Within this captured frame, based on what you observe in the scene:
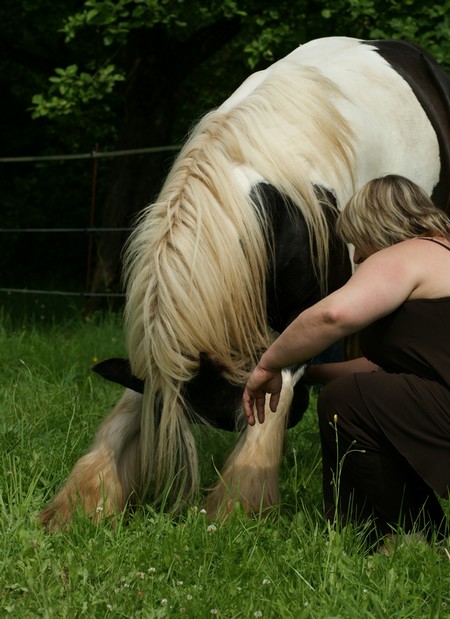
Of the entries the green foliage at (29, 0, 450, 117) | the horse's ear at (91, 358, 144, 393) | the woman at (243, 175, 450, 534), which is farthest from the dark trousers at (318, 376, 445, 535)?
the green foliage at (29, 0, 450, 117)

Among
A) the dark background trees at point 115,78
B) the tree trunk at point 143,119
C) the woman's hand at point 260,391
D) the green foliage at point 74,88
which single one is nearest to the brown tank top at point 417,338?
the woman's hand at point 260,391

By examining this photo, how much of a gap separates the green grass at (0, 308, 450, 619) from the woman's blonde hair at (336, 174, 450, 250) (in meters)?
0.95

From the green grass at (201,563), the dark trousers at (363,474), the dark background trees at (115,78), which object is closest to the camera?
the green grass at (201,563)

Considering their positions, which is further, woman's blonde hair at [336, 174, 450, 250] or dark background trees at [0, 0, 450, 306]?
dark background trees at [0, 0, 450, 306]

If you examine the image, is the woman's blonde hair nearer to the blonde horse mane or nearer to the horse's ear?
the blonde horse mane

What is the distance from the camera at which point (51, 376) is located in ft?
19.1

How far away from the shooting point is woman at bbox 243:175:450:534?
3176mm

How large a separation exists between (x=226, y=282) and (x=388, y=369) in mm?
619

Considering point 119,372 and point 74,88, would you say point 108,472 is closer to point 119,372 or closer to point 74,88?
point 119,372

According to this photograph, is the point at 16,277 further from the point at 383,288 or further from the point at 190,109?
the point at 383,288

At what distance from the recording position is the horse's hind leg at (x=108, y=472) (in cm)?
370

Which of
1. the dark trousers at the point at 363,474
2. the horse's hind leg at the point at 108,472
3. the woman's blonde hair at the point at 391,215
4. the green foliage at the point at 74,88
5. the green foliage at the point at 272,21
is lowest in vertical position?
the horse's hind leg at the point at 108,472

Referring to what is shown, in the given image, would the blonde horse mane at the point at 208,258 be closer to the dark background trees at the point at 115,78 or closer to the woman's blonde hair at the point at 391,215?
the woman's blonde hair at the point at 391,215

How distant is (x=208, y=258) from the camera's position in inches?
138
